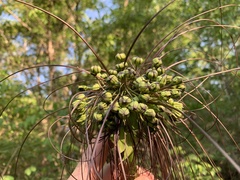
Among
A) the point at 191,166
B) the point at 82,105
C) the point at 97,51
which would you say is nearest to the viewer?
the point at 82,105

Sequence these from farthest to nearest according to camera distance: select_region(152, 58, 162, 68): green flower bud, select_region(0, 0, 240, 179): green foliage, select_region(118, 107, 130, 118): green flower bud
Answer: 1. select_region(0, 0, 240, 179): green foliage
2. select_region(152, 58, 162, 68): green flower bud
3. select_region(118, 107, 130, 118): green flower bud

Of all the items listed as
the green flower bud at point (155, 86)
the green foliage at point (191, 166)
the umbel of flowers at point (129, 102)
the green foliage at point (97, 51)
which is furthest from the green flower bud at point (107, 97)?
the green foliage at point (97, 51)

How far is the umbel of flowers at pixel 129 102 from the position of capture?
820mm

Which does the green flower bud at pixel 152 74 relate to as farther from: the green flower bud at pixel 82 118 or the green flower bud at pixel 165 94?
the green flower bud at pixel 82 118

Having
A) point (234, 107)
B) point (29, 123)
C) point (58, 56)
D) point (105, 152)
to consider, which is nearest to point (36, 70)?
point (58, 56)

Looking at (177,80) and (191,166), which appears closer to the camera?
(177,80)

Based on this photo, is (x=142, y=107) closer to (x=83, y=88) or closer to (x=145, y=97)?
(x=145, y=97)

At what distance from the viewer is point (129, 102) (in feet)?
2.69

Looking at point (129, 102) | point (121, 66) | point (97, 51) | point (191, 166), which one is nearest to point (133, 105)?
point (129, 102)

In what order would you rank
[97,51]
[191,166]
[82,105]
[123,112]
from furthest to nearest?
[97,51] → [191,166] → [82,105] → [123,112]

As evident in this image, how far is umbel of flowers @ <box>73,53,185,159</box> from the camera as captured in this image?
2.69 ft

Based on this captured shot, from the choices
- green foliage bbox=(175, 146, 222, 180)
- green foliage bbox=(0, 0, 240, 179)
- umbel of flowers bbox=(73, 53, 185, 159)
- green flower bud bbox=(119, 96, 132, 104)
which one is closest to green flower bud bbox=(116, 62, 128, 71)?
umbel of flowers bbox=(73, 53, 185, 159)

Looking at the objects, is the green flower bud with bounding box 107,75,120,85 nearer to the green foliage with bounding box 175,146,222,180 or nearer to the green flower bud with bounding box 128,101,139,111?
the green flower bud with bounding box 128,101,139,111

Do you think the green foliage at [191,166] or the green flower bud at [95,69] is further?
the green foliage at [191,166]
